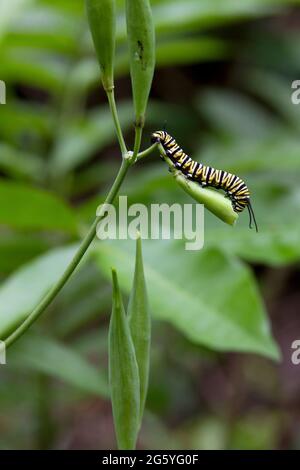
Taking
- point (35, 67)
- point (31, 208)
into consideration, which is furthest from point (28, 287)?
point (35, 67)

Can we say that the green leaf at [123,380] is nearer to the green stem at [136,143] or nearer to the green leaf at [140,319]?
the green leaf at [140,319]

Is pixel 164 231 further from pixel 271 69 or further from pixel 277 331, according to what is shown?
pixel 271 69

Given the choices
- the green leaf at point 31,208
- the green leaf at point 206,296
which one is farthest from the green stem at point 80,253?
the green leaf at point 31,208

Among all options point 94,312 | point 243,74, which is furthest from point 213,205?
point 243,74

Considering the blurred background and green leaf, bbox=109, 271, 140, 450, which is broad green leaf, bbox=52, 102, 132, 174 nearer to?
the blurred background

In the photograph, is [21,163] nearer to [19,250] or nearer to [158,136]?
[19,250]

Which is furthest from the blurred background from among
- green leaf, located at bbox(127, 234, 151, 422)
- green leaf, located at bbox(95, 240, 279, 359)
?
green leaf, located at bbox(127, 234, 151, 422)

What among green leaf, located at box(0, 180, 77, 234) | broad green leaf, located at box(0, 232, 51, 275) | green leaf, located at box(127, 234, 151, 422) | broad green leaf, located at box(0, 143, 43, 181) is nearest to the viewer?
green leaf, located at box(127, 234, 151, 422)
